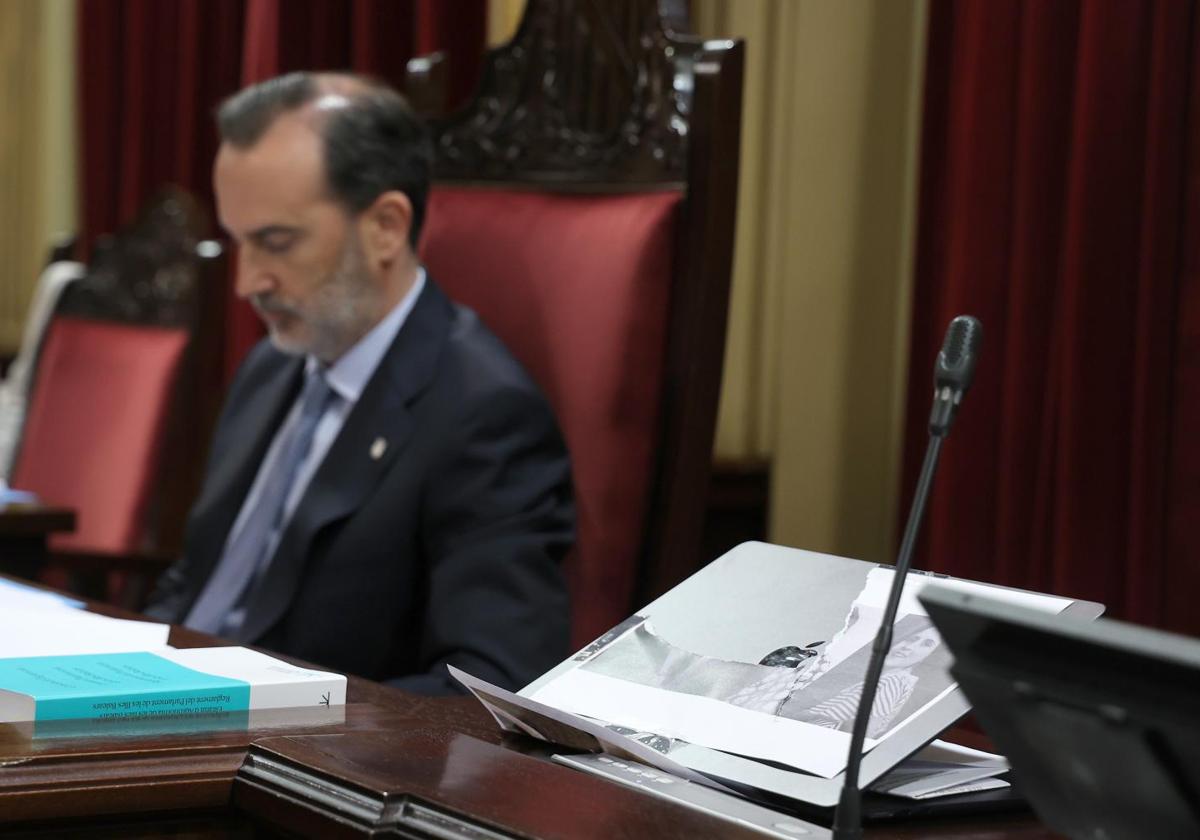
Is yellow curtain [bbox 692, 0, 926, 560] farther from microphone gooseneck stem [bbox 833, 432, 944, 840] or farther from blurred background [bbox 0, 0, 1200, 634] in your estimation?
microphone gooseneck stem [bbox 833, 432, 944, 840]

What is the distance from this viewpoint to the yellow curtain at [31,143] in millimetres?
5367

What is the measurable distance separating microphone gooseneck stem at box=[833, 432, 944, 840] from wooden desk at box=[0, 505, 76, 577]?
2.03 meters

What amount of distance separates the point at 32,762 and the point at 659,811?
1.24 ft

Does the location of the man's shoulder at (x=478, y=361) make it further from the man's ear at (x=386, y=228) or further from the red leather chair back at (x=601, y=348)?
the man's ear at (x=386, y=228)

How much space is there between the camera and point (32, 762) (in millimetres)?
986

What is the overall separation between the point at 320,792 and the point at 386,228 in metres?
1.38

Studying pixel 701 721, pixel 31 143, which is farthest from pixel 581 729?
pixel 31 143

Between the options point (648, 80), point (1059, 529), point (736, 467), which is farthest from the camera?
point (736, 467)

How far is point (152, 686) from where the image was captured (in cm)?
113

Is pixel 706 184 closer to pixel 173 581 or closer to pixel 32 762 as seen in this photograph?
pixel 173 581

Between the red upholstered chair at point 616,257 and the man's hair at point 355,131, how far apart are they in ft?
0.28

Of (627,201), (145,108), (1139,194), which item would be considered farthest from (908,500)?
(145,108)

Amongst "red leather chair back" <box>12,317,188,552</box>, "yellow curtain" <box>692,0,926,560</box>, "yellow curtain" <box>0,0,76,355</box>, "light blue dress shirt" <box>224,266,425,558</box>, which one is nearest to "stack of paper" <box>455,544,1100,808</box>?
"light blue dress shirt" <box>224,266,425,558</box>

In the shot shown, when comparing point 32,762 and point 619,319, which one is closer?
point 32,762
